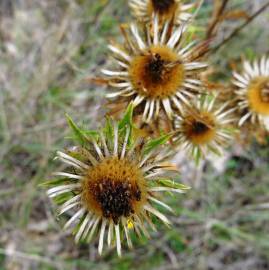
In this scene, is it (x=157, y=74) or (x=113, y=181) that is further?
(x=157, y=74)

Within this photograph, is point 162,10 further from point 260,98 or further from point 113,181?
point 113,181

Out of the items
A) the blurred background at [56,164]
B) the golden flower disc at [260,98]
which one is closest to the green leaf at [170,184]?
the golden flower disc at [260,98]

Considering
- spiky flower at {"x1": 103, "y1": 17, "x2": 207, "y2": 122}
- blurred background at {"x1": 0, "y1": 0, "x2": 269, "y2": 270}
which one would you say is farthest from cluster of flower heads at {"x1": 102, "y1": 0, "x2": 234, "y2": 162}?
blurred background at {"x1": 0, "y1": 0, "x2": 269, "y2": 270}

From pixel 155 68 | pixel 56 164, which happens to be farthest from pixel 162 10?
pixel 56 164

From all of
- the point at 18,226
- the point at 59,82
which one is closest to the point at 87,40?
the point at 59,82

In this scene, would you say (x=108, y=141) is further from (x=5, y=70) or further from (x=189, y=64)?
(x=5, y=70)

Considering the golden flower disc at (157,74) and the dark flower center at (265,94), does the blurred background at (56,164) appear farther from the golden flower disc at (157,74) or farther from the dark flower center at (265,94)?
the golden flower disc at (157,74)

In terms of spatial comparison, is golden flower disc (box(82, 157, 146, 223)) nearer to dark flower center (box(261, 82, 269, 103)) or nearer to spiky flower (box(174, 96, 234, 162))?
spiky flower (box(174, 96, 234, 162))

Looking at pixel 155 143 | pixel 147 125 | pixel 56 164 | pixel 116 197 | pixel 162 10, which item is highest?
pixel 162 10
